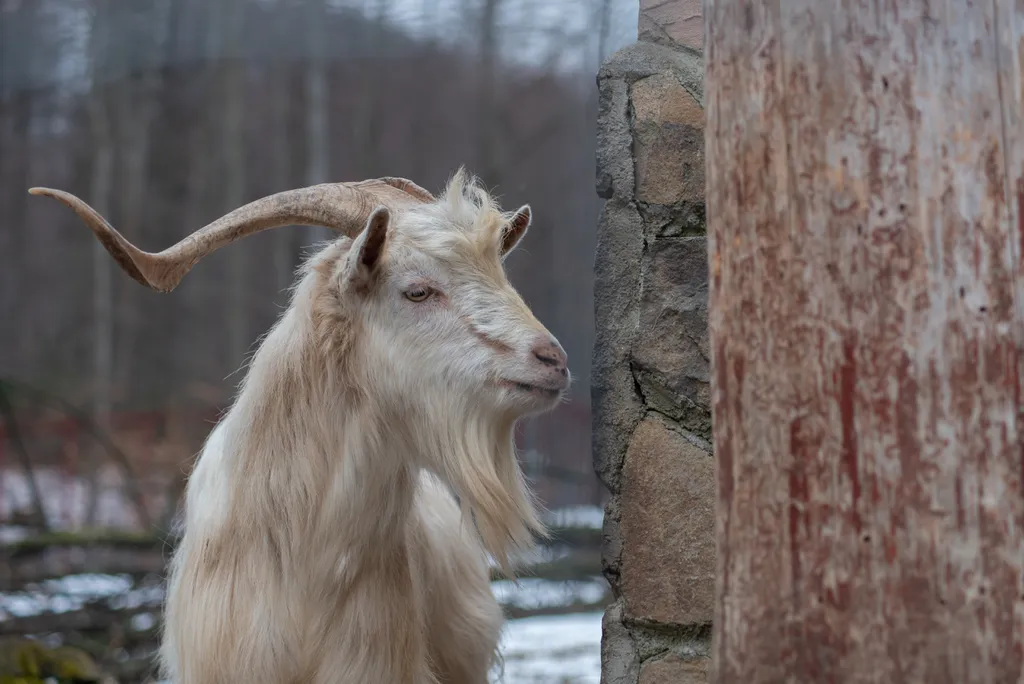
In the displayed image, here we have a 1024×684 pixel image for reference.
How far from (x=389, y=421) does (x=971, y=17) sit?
5.62 feet

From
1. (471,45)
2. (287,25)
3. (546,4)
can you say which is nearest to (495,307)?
(546,4)

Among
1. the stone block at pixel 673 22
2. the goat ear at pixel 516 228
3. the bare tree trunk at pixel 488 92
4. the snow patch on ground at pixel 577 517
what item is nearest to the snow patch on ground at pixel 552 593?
the snow patch on ground at pixel 577 517

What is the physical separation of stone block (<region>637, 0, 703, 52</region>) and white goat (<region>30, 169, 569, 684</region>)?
61 centimetres

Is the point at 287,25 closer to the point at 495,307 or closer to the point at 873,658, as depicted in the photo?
the point at 495,307

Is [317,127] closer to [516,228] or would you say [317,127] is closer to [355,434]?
[516,228]

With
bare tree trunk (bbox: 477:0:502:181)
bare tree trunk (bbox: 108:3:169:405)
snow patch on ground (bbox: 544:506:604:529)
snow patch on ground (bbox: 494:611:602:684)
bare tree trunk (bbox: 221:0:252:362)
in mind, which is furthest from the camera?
bare tree trunk (bbox: 108:3:169:405)

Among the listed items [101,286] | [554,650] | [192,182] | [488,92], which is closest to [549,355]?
[554,650]

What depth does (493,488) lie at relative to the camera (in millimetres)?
2828

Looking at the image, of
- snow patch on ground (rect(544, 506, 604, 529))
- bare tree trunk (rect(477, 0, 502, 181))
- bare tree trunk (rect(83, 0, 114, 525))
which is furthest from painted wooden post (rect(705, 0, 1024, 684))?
bare tree trunk (rect(83, 0, 114, 525))

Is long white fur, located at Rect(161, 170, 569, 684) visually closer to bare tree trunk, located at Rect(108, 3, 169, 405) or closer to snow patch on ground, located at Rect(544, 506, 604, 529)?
snow patch on ground, located at Rect(544, 506, 604, 529)

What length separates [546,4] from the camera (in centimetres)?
638

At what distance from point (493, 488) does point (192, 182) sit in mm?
8381

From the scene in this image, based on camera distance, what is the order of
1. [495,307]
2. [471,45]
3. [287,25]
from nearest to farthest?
[495,307] < [471,45] < [287,25]

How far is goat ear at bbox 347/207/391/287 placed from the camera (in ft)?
8.64
